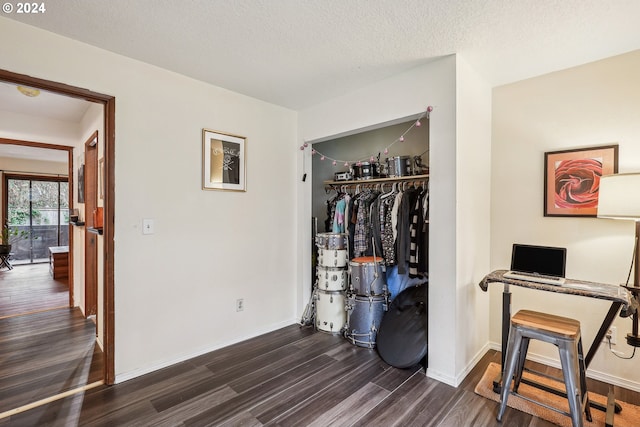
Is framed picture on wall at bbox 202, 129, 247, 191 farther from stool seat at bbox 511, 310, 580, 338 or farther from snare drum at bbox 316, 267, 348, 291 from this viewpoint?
stool seat at bbox 511, 310, 580, 338

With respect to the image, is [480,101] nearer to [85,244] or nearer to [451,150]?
[451,150]

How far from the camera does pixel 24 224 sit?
7.06m

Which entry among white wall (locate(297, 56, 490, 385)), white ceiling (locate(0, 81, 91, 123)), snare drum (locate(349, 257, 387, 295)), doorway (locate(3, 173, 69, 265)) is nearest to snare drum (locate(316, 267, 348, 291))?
snare drum (locate(349, 257, 387, 295))

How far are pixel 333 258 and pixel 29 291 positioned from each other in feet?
16.2

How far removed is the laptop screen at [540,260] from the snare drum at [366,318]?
119 centimetres

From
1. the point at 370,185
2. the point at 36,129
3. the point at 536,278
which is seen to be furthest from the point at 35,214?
the point at 536,278

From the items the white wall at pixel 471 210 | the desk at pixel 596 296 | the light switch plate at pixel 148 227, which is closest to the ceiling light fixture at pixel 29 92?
the light switch plate at pixel 148 227

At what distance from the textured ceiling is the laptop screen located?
56.0 inches

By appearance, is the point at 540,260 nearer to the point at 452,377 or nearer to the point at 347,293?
the point at 452,377

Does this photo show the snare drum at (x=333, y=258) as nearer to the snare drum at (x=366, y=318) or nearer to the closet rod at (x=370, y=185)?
the snare drum at (x=366, y=318)

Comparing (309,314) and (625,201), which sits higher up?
(625,201)

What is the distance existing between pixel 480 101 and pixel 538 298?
1757 millimetres

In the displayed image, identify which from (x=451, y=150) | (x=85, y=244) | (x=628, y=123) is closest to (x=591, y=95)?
(x=628, y=123)

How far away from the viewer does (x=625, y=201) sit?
1.84 m
